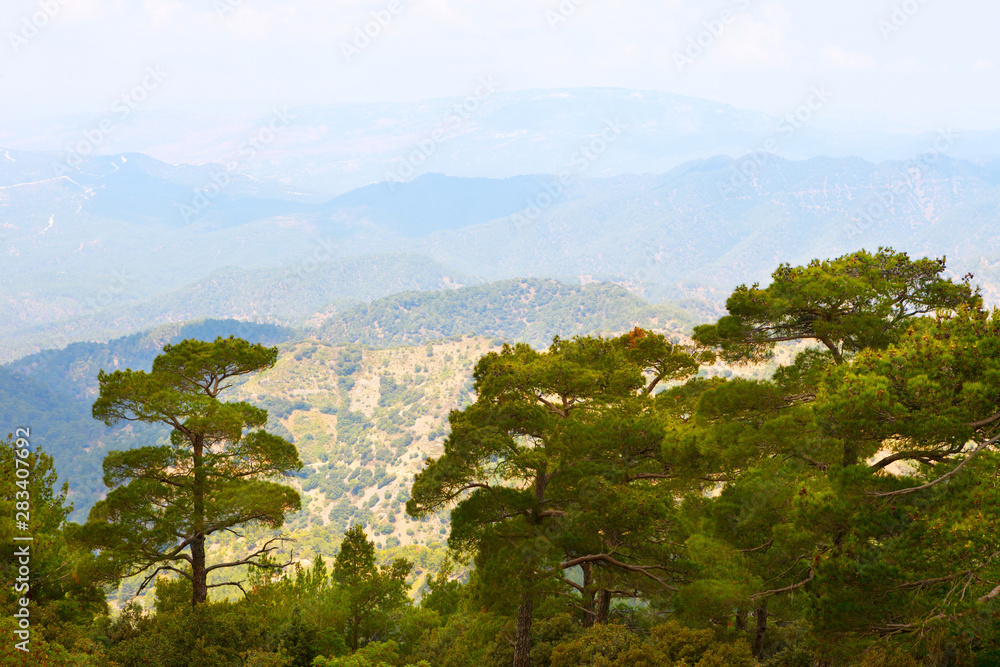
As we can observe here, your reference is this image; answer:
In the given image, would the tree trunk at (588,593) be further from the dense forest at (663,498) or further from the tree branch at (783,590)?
the tree branch at (783,590)

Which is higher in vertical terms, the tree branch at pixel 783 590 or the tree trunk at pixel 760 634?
the tree branch at pixel 783 590

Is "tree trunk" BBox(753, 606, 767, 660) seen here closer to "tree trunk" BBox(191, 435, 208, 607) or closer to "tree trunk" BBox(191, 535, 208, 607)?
"tree trunk" BBox(191, 435, 208, 607)

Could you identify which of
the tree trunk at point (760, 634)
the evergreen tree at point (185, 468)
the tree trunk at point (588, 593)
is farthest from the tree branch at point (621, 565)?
the evergreen tree at point (185, 468)

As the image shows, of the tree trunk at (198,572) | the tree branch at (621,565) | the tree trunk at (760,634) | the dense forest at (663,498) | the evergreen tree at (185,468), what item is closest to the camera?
the dense forest at (663,498)

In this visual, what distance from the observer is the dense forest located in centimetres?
1089

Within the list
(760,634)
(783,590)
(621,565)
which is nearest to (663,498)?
(621,565)

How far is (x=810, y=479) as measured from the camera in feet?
44.7

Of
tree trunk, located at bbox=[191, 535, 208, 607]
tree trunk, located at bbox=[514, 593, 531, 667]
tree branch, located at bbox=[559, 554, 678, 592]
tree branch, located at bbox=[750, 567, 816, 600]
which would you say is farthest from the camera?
tree trunk, located at bbox=[191, 535, 208, 607]

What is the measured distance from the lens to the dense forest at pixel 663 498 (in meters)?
10.9

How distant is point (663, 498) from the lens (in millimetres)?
17453

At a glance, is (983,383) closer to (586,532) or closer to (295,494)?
(586,532)

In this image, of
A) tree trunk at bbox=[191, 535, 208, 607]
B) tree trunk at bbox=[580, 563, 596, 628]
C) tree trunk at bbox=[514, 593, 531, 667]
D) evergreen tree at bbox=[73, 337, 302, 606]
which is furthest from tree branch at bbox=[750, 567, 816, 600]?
tree trunk at bbox=[191, 535, 208, 607]

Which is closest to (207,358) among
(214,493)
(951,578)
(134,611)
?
(214,493)

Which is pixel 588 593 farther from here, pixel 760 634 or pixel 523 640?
pixel 760 634
